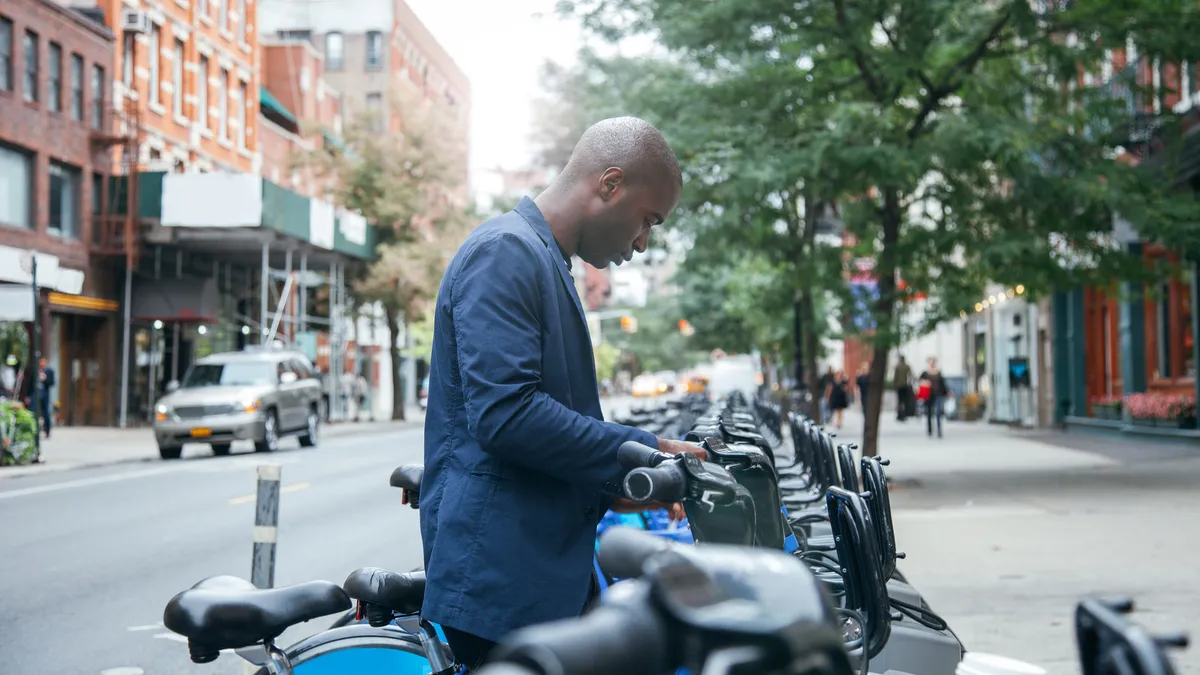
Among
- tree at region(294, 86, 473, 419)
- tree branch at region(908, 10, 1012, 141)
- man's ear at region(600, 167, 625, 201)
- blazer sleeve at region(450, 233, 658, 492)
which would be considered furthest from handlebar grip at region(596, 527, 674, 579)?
tree at region(294, 86, 473, 419)

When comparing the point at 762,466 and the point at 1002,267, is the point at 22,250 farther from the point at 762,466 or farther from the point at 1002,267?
the point at 762,466

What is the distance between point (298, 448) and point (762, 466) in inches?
1017

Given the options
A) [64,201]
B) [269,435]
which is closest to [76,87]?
[64,201]

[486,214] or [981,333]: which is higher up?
[486,214]

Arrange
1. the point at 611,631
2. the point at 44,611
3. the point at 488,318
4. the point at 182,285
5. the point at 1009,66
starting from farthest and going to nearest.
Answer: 1. the point at 182,285
2. the point at 1009,66
3. the point at 44,611
4. the point at 488,318
5. the point at 611,631

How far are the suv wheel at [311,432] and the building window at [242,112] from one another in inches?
788

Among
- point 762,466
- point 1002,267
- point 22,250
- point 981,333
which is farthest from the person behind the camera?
point 981,333

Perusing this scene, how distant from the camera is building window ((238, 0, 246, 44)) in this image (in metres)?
45.8

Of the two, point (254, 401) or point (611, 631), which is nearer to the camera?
point (611, 631)

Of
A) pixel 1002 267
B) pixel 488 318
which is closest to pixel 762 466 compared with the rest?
pixel 488 318

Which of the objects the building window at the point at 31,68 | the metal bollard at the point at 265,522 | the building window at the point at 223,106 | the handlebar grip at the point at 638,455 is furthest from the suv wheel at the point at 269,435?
the handlebar grip at the point at 638,455

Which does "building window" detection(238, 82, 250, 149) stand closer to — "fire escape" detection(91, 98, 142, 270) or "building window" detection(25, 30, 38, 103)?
"fire escape" detection(91, 98, 142, 270)

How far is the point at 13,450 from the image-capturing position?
2111cm

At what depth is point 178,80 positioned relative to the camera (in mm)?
40906
